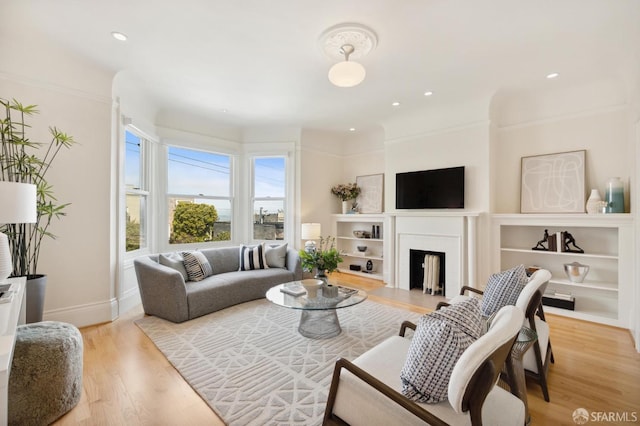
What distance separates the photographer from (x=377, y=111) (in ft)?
15.0

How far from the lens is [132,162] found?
4.04 meters

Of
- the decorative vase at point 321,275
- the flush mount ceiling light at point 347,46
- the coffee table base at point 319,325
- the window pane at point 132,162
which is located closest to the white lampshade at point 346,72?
the flush mount ceiling light at point 347,46

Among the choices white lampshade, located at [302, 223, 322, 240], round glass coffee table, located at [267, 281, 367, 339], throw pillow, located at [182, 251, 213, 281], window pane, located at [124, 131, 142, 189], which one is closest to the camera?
round glass coffee table, located at [267, 281, 367, 339]

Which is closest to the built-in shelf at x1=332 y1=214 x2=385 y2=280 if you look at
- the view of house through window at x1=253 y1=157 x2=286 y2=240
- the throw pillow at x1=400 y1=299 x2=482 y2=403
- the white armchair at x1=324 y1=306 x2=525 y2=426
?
the view of house through window at x1=253 y1=157 x2=286 y2=240

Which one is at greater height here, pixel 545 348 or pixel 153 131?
pixel 153 131

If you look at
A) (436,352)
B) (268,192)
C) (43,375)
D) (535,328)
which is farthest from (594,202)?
(43,375)

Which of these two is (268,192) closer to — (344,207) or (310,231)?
(310,231)

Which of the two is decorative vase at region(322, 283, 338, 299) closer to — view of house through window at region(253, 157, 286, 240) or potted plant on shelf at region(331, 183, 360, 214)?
view of house through window at region(253, 157, 286, 240)

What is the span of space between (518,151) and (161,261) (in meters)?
5.11

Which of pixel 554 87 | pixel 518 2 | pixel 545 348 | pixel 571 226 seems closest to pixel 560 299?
pixel 571 226

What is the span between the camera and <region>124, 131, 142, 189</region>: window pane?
3.90m

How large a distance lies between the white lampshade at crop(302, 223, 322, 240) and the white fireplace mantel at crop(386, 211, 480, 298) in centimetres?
128

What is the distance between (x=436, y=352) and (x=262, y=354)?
1795 mm

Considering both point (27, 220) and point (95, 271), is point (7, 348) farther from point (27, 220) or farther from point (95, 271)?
point (95, 271)
